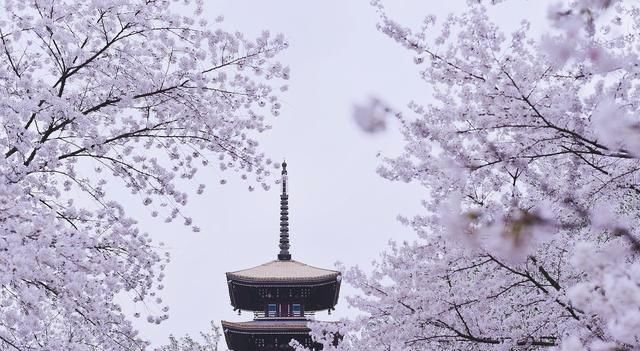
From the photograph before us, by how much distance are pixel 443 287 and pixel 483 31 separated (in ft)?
9.21

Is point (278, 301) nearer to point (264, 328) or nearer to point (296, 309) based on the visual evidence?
point (296, 309)

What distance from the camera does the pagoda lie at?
20.0m

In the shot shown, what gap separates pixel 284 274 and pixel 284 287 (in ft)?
1.58

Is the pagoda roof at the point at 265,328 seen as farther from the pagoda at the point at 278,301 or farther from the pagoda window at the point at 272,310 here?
the pagoda window at the point at 272,310

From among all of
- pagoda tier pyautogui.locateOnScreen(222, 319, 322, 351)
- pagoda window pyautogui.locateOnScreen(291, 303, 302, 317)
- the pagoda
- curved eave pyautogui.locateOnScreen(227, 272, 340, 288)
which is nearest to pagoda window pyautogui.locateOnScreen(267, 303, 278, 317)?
the pagoda

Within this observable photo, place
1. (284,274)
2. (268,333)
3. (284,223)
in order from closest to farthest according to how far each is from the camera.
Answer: (268,333) < (284,274) < (284,223)

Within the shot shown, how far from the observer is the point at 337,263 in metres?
9.47

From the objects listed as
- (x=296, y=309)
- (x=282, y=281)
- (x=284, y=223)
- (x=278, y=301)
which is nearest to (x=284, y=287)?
(x=282, y=281)

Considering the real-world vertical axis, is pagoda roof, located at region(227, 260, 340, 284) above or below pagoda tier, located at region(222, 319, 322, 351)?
above

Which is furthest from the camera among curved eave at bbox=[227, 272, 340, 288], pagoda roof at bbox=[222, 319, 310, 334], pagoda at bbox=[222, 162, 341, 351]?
curved eave at bbox=[227, 272, 340, 288]

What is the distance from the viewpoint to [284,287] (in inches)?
819

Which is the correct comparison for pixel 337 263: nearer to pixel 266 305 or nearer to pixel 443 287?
pixel 443 287

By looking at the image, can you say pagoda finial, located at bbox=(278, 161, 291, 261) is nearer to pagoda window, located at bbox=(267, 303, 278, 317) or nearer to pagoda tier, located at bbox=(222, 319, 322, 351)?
pagoda window, located at bbox=(267, 303, 278, 317)

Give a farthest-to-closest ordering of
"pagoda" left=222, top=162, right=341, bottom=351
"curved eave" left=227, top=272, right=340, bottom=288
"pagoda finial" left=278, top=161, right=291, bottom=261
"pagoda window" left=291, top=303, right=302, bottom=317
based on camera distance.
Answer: "pagoda finial" left=278, top=161, right=291, bottom=261 < "pagoda window" left=291, top=303, right=302, bottom=317 < "curved eave" left=227, top=272, right=340, bottom=288 < "pagoda" left=222, top=162, right=341, bottom=351
